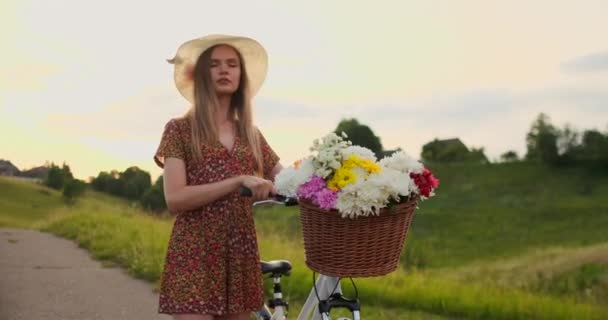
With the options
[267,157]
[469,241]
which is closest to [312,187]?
[267,157]

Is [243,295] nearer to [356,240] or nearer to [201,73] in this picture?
[356,240]

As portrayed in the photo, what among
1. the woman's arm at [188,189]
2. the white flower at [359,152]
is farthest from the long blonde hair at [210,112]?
the white flower at [359,152]

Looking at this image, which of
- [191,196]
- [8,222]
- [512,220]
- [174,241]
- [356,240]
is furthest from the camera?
[512,220]

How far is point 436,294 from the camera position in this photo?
383 inches

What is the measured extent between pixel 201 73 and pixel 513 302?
6873 millimetres

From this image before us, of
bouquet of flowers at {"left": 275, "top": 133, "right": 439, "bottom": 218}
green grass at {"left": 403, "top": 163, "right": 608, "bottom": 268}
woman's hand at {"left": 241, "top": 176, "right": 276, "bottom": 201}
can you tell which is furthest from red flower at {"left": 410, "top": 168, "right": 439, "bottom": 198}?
green grass at {"left": 403, "top": 163, "right": 608, "bottom": 268}

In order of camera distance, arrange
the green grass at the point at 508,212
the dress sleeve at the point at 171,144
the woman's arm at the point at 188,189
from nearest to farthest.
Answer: the woman's arm at the point at 188,189 → the dress sleeve at the point at 171,144 → the green grass at the point at 508,212

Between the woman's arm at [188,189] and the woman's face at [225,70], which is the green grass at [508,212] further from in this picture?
the woman's arm at [188,189]

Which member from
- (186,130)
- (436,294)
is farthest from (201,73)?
(436,294)

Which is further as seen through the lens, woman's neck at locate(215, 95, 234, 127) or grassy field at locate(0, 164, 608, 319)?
grassy field at locate(0, 164, 608, 319)

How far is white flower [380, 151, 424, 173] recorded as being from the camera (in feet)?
10.9

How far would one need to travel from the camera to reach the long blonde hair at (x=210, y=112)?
3.72 m

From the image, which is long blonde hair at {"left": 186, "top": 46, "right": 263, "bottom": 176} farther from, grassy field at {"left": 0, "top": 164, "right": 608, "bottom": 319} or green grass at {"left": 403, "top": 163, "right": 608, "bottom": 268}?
green grass at {"left": 403, "top": 163, "right": 608, "bottom": 268}

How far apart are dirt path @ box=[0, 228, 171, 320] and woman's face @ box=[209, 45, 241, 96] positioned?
16.7ft
